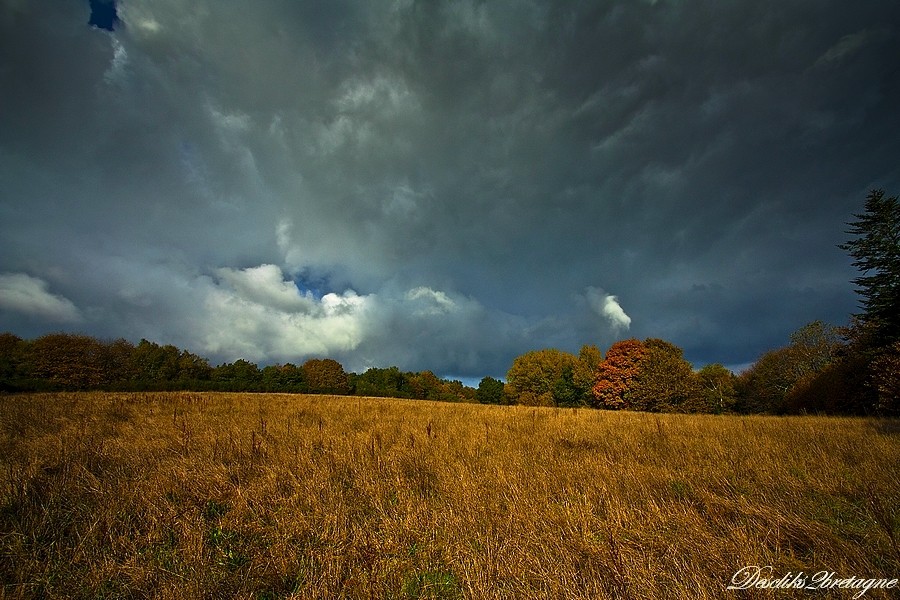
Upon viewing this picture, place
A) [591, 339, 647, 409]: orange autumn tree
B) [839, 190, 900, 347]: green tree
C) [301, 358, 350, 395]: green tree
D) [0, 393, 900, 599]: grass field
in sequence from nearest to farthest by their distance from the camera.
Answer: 1. [0, 393, 900, 599]: grass field
2. [839, 190, 900, 347]: green tree
3. [591, 339, 647, 409]: orange autumn tree
4. [301, 358, 350, 395]: green tree

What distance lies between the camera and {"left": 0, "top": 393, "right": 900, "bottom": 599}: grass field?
9.15 feet

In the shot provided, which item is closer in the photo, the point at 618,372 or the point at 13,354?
the point at 618,372

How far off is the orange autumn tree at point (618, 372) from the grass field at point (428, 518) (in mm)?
49051

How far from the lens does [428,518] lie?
12.9ft

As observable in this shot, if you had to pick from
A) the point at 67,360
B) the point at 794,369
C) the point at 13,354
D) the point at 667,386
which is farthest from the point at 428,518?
the point at 13,354

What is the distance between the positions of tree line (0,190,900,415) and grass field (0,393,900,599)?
19483 mm

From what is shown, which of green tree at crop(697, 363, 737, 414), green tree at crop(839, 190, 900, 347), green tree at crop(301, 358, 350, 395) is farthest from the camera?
green tree at crop(301, 358, 350, 395)

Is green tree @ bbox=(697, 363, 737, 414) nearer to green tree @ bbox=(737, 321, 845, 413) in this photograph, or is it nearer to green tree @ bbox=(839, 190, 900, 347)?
green tree @ bbox=(737, 321, 845, 413)

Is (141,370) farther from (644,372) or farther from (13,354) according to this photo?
(644,372)

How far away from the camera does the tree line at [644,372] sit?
26.9 meters

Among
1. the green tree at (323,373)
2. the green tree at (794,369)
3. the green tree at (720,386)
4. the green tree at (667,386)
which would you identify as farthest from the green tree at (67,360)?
the green tree at (720,386)

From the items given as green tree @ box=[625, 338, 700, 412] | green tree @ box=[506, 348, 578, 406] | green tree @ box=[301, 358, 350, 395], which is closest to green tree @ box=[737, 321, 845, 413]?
green tree @ box=[625, 338, 700, 412]

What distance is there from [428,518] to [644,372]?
1815 inches

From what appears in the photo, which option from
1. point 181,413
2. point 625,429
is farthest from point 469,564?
point 181,413
